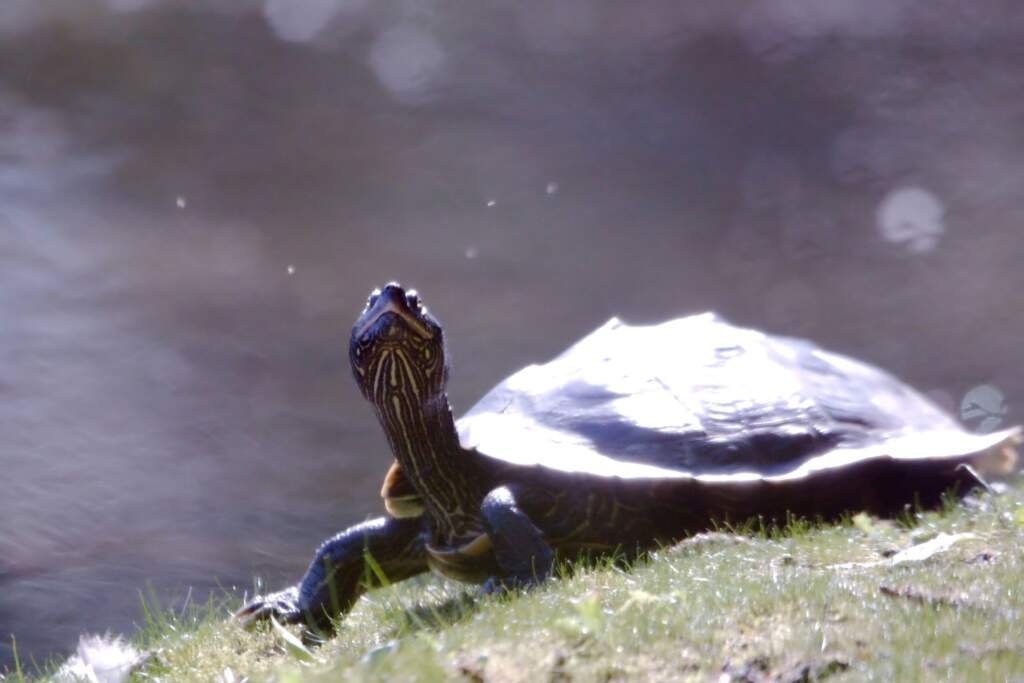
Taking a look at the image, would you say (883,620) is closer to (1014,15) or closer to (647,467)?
(647,467)

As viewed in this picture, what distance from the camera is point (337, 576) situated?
461 centimetres

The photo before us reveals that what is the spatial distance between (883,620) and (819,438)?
7.97 ft

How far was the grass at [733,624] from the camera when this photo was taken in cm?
222

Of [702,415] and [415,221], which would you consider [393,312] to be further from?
[415,221]

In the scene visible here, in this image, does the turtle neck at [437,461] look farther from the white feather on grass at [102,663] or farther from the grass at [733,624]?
the white feather on grass at [102,663]

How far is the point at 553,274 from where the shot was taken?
11.7m

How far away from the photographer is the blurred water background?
10.1 meters

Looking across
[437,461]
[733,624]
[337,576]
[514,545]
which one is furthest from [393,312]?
[733,624]

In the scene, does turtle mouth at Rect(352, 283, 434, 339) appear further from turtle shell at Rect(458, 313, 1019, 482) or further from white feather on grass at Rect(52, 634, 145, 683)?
white feather on grass at Rect(52, 634, 145, 683)

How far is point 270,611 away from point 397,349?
1.31m

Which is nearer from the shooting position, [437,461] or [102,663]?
[102,663]

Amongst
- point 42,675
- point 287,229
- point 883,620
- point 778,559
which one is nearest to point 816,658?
point 883,620

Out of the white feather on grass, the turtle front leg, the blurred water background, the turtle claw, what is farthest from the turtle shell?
the blurred water background

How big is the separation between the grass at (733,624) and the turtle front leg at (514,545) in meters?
0.23
